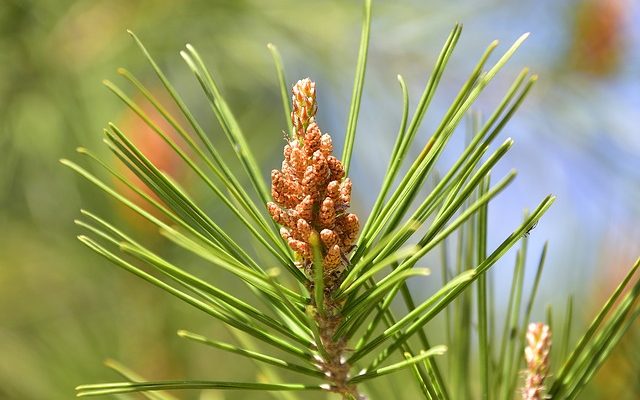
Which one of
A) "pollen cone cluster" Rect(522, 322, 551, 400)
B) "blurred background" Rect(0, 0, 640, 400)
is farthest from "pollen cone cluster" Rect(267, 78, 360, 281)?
"blurred background" Rect(0, 0, 640, 400)

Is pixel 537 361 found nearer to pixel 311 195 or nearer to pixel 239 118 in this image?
pixel 311 195

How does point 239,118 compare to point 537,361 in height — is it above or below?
above

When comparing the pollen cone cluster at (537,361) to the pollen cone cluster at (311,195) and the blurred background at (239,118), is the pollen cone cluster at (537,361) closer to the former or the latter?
the pollen cone cluster at (311,195)

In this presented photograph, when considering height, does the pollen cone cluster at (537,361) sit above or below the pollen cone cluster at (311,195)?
below

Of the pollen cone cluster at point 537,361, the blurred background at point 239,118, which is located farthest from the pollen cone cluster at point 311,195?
the blurred background at point 239,118

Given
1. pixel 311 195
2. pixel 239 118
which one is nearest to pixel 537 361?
pixel 311 195

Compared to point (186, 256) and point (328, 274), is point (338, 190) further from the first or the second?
point (186, 256)

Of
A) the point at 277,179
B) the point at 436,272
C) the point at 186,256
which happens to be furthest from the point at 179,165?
the point at 277,179

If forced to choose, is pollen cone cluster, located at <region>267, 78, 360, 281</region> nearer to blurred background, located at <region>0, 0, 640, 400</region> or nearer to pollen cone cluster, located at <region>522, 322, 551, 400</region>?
pollen cone cluster, located at <region>522, 322, 551, 400</region>
